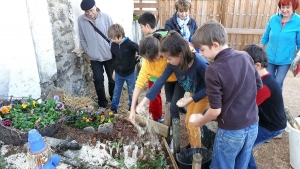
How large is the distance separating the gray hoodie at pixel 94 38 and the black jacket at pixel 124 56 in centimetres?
40

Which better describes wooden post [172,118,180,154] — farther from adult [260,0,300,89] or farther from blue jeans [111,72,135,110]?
adult [260,0,300,89]

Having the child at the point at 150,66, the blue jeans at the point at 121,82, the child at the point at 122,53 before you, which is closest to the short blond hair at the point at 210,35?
the child at the point at 150,66

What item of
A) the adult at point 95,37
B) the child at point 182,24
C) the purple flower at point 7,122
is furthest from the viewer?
the adult at point 95,37

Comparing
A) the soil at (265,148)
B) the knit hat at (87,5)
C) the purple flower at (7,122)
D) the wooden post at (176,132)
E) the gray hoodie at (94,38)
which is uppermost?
the knit hat at (87,5)

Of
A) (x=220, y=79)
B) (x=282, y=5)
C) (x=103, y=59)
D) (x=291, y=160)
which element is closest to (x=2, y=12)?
(x=103, y=59)

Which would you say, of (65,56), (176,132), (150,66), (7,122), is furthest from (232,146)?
(65,56)

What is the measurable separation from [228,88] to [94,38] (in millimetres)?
3016

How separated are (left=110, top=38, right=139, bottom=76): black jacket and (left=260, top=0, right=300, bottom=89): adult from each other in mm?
2033

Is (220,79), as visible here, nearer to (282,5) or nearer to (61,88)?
(282,5)

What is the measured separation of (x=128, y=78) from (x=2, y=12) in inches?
77.4

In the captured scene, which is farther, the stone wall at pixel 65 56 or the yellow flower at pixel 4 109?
the stone wall at pixel 65 56

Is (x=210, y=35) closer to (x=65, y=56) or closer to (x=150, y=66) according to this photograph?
(x=150, y=66)

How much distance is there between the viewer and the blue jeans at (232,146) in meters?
2.05

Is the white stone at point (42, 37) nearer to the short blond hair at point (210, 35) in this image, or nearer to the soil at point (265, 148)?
the soil at point (265, 148)
